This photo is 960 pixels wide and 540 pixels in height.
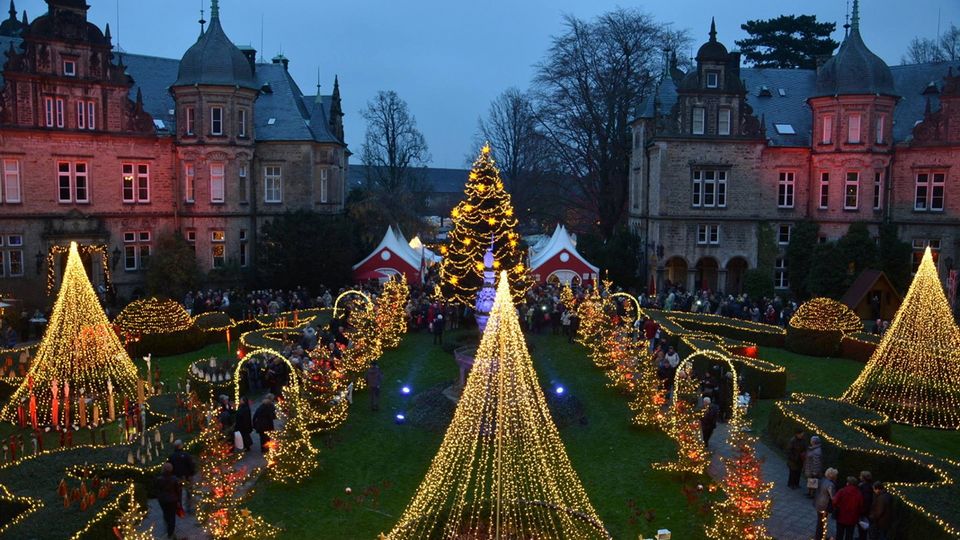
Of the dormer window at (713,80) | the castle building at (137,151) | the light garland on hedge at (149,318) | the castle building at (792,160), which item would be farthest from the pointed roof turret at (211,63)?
the dormer window at (713,80)

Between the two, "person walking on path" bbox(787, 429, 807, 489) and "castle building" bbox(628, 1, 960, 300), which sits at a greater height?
"castle building" bbox(628, 1, 960, 300)

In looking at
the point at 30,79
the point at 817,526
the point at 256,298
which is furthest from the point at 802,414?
the point at 30,79

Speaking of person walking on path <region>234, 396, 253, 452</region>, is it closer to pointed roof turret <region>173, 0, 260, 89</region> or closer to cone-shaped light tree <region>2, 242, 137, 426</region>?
cone-shaped light tree <region>2, 242, 137, 426</region>

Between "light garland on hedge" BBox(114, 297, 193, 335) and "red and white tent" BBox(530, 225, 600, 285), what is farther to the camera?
"red and white tent" BBox(530, 225, 600, 285)

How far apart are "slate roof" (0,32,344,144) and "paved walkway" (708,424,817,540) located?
31613mm

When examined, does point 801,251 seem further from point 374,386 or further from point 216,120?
point 216,120

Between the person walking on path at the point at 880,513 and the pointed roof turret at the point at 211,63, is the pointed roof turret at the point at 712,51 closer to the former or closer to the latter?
the pointed roof turret at the point at 211,63

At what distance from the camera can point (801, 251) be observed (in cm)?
4288

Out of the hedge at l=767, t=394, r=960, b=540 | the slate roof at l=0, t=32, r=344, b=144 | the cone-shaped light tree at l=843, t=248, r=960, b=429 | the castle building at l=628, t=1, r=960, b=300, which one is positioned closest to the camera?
the hedge at l=767, t=394, r=960, b=540

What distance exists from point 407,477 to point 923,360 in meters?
14.4

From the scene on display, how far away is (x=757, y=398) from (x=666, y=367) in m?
3.09

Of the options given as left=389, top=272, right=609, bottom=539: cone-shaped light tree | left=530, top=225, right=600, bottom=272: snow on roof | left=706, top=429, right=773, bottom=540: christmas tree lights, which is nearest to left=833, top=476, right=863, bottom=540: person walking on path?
left=706, top=429, right=773, bottom=540: christmas tree lights

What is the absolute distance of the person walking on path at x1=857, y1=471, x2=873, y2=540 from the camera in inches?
566

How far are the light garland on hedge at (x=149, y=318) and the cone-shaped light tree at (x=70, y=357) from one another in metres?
7.01
